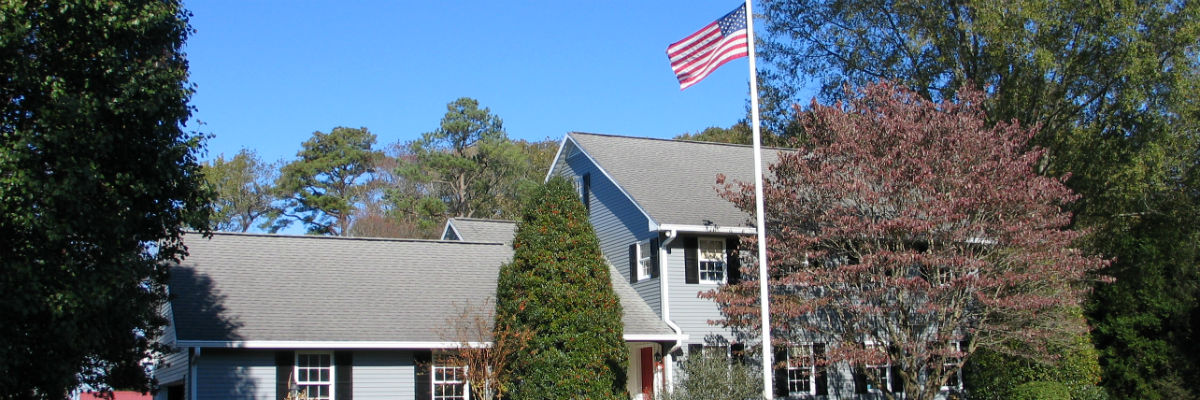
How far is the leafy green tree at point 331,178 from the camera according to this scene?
4409 centimetres

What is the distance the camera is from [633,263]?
22.5 metres

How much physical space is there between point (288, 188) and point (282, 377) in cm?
2721

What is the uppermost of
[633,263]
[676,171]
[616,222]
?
[676,171]

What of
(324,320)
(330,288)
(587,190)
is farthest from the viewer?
(587,190)

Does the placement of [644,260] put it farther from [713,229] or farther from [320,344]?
[320,344]

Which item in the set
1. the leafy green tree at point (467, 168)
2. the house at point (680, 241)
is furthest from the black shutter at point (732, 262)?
the leafy green tree at point (467, 168)

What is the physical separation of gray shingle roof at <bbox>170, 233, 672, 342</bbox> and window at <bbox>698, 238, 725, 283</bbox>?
1.46m

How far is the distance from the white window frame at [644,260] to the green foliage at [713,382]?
2.89m

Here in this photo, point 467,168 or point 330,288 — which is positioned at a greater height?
point 467,168

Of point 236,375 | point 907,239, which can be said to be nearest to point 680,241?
point 907,239

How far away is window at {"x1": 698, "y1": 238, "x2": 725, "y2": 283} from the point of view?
70.3ft

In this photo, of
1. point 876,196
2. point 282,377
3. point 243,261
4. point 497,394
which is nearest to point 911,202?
point 876,196

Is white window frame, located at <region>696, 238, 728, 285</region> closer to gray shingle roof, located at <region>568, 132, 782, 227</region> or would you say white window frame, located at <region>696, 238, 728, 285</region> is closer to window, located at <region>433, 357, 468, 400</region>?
gray shingle roof, located at <region>568, 132, 782, 227</region>

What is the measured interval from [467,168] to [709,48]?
27779mm
